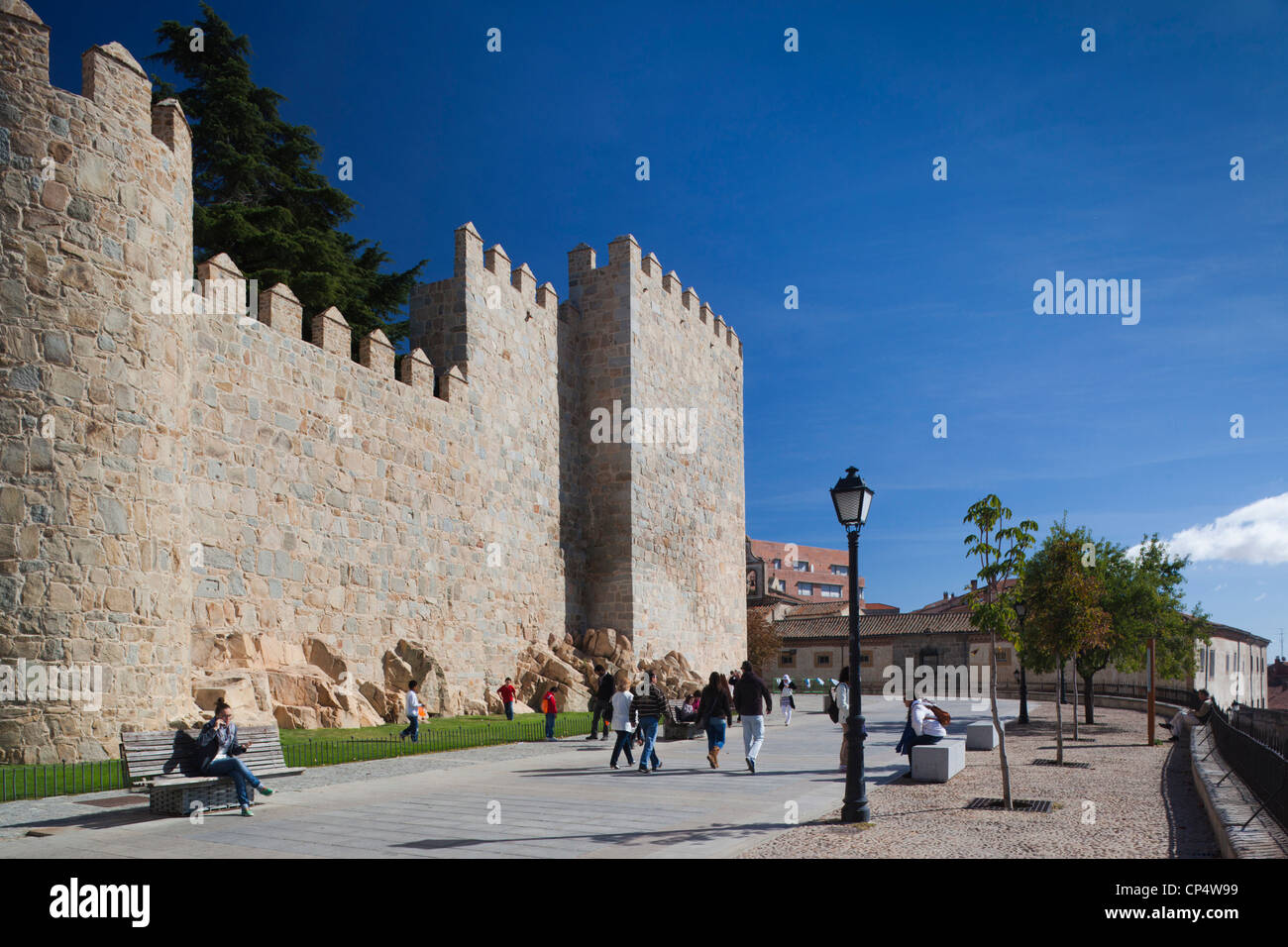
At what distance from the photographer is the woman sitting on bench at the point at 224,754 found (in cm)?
996

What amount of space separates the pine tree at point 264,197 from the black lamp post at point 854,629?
2128 centimetres

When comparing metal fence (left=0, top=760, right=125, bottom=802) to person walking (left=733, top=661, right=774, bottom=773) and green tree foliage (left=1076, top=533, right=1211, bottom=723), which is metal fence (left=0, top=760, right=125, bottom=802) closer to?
person walking (left=733, top=661, right=774, bottom=773)

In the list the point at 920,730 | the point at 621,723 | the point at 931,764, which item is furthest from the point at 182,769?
the point at 920,730

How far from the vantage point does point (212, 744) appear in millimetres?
10203

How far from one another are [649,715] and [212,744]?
618cm

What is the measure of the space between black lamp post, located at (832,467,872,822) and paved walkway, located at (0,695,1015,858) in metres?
0.59

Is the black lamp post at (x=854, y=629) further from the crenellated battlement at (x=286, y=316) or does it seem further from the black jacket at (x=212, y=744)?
the crenellated battlement at (x=286, y=316)

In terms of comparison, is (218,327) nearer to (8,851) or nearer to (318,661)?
(318,661)

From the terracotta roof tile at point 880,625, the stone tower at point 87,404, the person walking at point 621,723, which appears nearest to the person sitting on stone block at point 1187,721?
the person walking at point 621,723

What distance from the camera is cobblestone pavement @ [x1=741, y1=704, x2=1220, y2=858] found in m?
8.16

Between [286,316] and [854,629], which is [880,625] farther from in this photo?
[854,629]

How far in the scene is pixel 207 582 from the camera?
17.6 m
